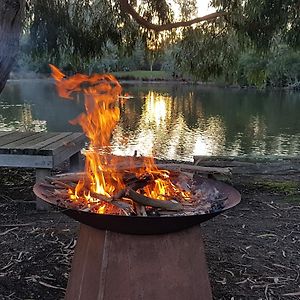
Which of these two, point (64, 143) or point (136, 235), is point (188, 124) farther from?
point (136, 235)

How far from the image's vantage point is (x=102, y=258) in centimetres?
200

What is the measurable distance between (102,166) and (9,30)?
5.17 feet

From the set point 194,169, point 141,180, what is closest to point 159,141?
point 194,169

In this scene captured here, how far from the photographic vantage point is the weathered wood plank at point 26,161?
3752 mm

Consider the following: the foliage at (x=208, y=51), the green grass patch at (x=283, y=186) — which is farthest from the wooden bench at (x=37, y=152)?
the green grass patch at (x=283, y=186)

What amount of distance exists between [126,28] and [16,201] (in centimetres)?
201

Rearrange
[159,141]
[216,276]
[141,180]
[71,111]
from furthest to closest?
[71,111] < [159,141] < [216,276] < [141,180]

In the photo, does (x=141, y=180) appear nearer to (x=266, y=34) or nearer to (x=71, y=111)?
(x=266, y=34)

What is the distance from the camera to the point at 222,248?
325 centimetres

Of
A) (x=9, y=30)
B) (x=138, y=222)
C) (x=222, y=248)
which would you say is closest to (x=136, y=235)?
(x=138, y=222)

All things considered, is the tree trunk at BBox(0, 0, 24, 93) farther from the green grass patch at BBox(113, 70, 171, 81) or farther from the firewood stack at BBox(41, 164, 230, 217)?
the green grass patch at BBox(113, 70, 171, 81)

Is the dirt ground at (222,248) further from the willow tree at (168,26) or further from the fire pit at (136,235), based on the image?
the willow tree at (168,26)

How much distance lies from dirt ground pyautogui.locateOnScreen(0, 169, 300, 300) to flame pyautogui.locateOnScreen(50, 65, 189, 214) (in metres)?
0.67

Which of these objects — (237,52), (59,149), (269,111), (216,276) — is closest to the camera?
(216,276)
